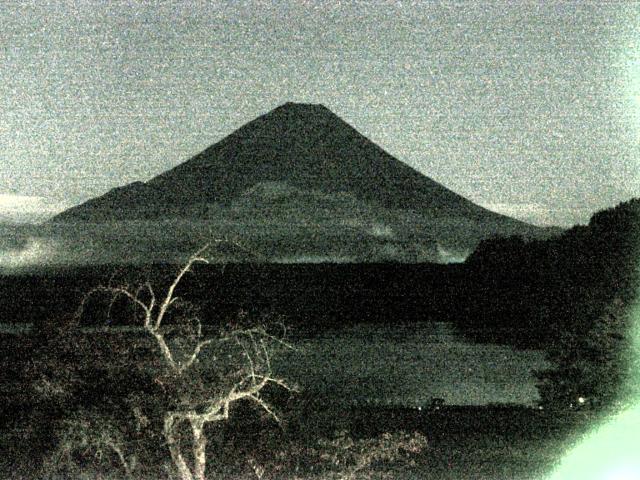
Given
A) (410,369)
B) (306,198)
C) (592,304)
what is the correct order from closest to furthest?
1. (592,304)
2. (410,369)
3. (306,198)

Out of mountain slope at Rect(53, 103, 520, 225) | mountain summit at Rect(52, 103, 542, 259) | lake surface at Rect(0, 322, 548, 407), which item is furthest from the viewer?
mountain slope at Rect(53, 103, 520, 225)

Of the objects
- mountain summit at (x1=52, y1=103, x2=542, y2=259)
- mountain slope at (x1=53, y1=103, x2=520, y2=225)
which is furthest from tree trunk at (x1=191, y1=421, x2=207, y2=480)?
mountain slope at (x1=53, y1=103, x2=520, y2=225)

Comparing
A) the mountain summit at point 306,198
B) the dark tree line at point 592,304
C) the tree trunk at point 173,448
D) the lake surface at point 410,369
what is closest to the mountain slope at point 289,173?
the mountain summit at point 306,198

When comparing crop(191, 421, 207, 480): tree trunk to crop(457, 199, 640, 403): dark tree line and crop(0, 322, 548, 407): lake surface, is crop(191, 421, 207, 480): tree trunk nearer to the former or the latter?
crop(457, 199, 640, 403): dark tree line

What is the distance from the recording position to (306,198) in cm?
10756

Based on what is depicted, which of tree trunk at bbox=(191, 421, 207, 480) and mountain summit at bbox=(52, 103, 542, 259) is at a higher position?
mountain summit at bbox=(52, 103, 542, 259)

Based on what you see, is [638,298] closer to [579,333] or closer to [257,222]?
[579,333]

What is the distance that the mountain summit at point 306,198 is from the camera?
9131 cm

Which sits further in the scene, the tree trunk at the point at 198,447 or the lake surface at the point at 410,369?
the lake surface at the point at 410,369

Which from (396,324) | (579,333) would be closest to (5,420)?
(579,333)

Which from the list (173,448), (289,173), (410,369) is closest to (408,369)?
(410,369)

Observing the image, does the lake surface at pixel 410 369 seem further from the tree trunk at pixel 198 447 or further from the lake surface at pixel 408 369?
the tree trunk at pixel 198 447

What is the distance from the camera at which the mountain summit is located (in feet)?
300

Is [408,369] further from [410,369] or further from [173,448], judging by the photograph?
[173,448]
